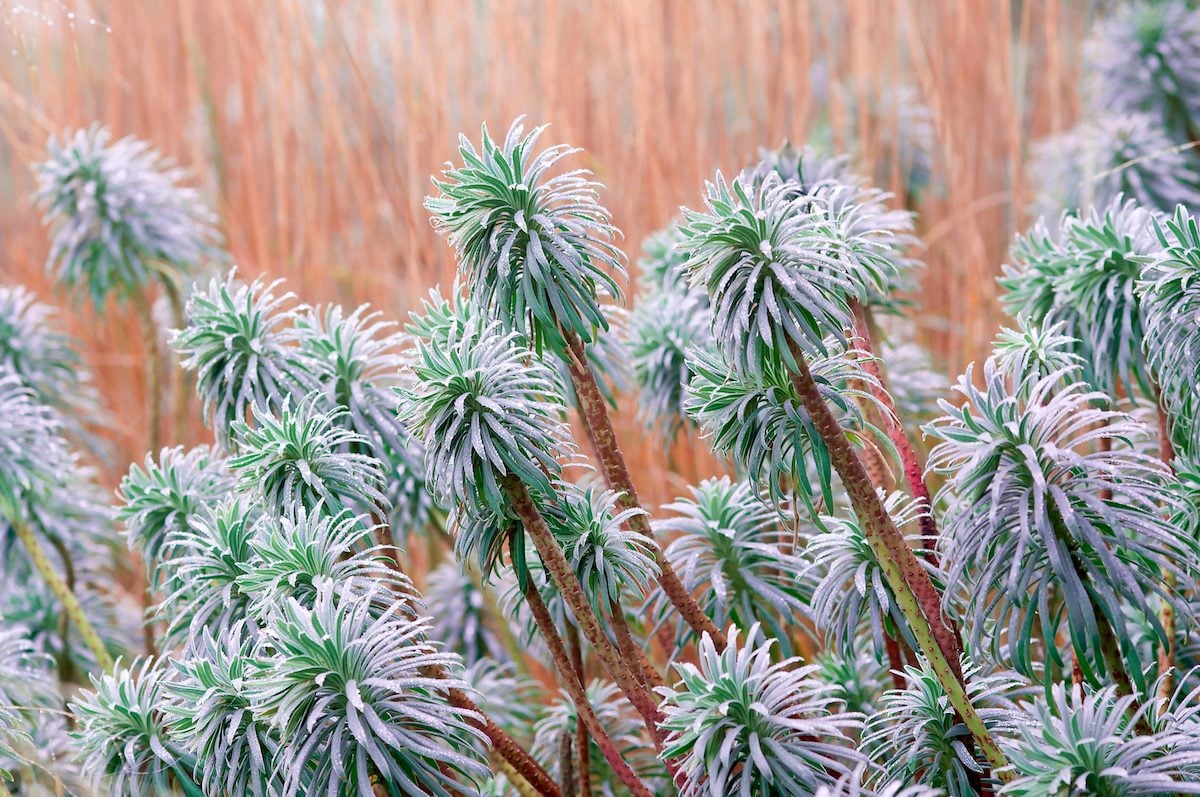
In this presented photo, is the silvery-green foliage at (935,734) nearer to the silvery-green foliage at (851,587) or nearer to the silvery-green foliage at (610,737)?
the silvery-green foliage at (851,587)

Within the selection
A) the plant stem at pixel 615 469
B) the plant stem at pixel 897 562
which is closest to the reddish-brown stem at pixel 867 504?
the plant stem at pixel 897 562

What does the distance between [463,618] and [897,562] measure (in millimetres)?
585

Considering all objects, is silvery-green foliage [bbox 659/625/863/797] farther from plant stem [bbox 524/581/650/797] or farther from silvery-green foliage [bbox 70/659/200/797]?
silvery-green foliage [bbox 70/659/200/797]

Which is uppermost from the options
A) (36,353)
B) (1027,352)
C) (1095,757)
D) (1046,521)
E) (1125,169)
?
(1125,169)

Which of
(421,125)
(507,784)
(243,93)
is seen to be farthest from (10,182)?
(507,784)

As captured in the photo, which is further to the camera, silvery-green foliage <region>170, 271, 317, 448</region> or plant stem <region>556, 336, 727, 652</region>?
silvery-green foliage <region>170, 271, 317, 448</region>

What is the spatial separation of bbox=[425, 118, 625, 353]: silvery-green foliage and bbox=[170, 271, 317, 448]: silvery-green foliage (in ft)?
0.63

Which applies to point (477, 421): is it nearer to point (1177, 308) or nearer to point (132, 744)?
point (132, 744)

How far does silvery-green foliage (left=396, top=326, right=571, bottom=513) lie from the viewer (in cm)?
58

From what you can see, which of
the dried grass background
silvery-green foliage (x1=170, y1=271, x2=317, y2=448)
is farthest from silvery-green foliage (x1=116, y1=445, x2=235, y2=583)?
the dried grass background

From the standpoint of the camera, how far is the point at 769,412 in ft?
1.89

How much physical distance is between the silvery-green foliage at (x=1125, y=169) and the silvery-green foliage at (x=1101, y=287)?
37 cm

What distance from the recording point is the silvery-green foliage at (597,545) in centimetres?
64

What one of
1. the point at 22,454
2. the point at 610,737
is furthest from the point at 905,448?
the point at 22,454
